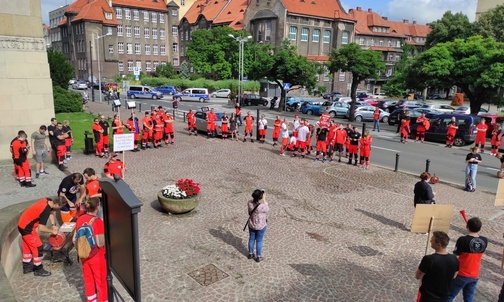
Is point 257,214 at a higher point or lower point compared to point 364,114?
higher

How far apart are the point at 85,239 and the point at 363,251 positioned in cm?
600

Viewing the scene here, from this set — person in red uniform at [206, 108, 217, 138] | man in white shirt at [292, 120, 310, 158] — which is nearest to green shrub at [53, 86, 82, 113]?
person in red uniform at [206, 108, 217, 138]

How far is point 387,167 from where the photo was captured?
1734cm

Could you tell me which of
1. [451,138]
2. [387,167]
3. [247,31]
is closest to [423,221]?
[387,167]

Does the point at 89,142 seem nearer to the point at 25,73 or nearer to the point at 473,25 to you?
the point at 25,73

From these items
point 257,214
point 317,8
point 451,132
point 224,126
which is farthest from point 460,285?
point 317,8

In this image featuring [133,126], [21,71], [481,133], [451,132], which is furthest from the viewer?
[451,132]

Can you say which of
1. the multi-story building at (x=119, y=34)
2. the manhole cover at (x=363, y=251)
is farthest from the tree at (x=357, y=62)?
the multi-story building at (x=119, y=34)

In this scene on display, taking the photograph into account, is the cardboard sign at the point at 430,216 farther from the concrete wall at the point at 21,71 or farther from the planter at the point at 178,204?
the concrete wall at the point at 21,71

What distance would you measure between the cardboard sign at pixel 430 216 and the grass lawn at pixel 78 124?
16.4m

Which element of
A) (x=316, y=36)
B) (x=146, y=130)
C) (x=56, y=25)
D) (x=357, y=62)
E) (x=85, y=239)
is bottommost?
(x=146, y=130)

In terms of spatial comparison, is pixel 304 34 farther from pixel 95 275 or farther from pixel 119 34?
pixel 95 275

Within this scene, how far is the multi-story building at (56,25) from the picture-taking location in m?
96.9

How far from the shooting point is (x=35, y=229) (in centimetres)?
696
